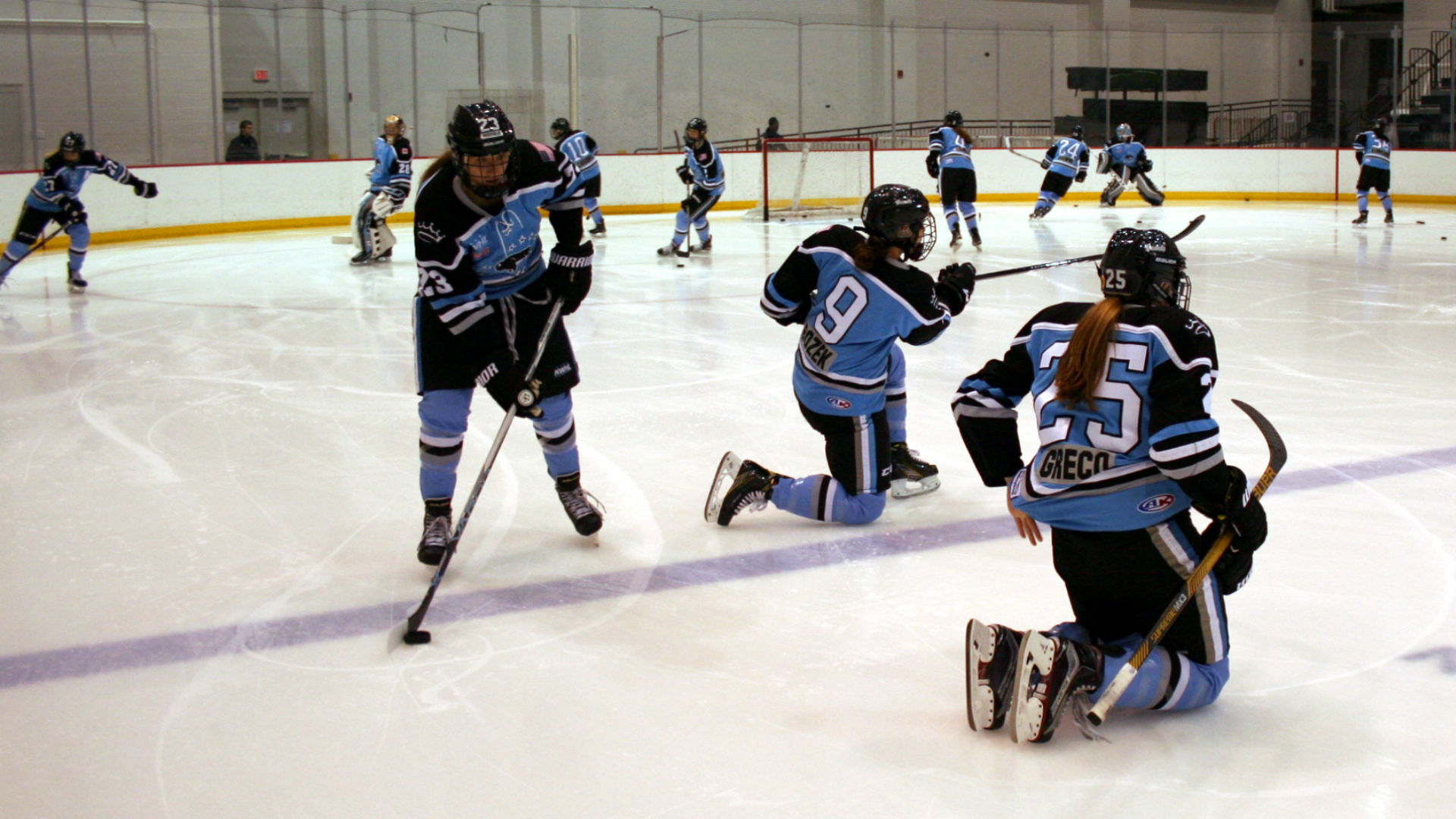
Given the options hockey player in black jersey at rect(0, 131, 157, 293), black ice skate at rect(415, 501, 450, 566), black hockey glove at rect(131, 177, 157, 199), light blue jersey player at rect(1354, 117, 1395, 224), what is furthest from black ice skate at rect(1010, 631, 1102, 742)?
light blue jersey player at rect(1354, 117, 1395, 224)

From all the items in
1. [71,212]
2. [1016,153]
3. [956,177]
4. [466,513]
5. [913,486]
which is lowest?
[913,486]

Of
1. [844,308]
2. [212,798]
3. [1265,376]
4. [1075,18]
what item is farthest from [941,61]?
[212,798]

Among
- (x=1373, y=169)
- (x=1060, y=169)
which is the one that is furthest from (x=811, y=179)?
(x=1373, y=169)

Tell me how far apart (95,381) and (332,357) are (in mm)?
1046

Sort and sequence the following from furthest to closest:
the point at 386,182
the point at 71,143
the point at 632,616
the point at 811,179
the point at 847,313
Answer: the point at 811,179 → the point at 386,182 → the point at 71,143 → the point at 847,313 → the point at 632,616

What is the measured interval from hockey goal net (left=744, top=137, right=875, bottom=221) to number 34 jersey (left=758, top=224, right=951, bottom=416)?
1170cm

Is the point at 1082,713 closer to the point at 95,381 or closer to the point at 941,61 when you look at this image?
the point at 95,381

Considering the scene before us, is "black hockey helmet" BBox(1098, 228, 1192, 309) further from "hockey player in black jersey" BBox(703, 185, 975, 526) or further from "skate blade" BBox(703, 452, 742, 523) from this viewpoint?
"skate blade" BBox(703, 452, 742, 523)

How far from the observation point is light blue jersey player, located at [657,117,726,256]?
10.8 m

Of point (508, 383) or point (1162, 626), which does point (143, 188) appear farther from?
point (1162, 626)

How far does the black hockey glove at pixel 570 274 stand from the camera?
3.32 meters

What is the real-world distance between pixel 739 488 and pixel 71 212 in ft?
24.3

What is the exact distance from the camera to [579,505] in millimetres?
3453

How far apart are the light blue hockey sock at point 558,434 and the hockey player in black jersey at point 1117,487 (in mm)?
1318
